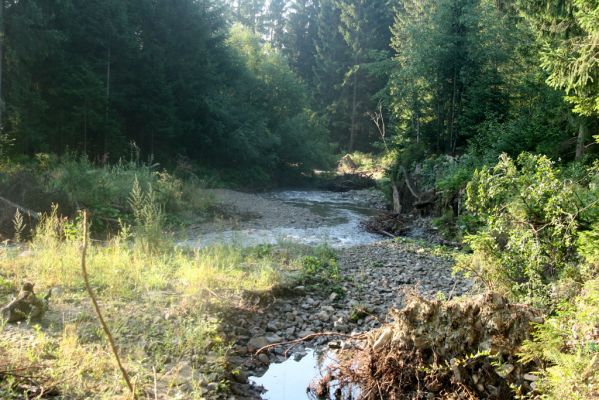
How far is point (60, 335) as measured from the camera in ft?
14.3

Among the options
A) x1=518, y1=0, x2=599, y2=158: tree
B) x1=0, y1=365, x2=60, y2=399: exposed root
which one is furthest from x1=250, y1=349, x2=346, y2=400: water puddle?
x1=518, y1=0, x2=599, y2=158: tree

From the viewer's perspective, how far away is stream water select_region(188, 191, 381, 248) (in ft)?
35.9

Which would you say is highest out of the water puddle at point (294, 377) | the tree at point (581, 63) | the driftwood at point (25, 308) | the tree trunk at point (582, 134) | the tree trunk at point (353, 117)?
the tree trunk at point (353, 117)

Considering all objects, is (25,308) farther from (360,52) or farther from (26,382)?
(360,52)

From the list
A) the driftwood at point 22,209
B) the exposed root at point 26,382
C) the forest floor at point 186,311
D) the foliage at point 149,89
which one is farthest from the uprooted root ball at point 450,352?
the foliage at point 149,89

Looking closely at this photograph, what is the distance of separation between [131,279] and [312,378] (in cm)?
276

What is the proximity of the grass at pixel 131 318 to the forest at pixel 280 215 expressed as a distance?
0.09 ft

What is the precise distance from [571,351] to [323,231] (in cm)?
1014

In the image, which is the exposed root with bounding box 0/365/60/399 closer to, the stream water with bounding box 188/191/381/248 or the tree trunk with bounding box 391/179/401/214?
the stream water with bounding box 188/191/381/248

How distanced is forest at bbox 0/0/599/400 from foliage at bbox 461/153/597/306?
0.08ft

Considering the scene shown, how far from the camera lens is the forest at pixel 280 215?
3.87 m

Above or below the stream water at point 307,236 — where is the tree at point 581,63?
above

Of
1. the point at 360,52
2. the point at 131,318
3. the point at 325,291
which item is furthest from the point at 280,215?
the point at 360,52

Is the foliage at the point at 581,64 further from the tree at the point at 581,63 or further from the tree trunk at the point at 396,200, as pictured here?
the tree trunk at the point at 396,200
